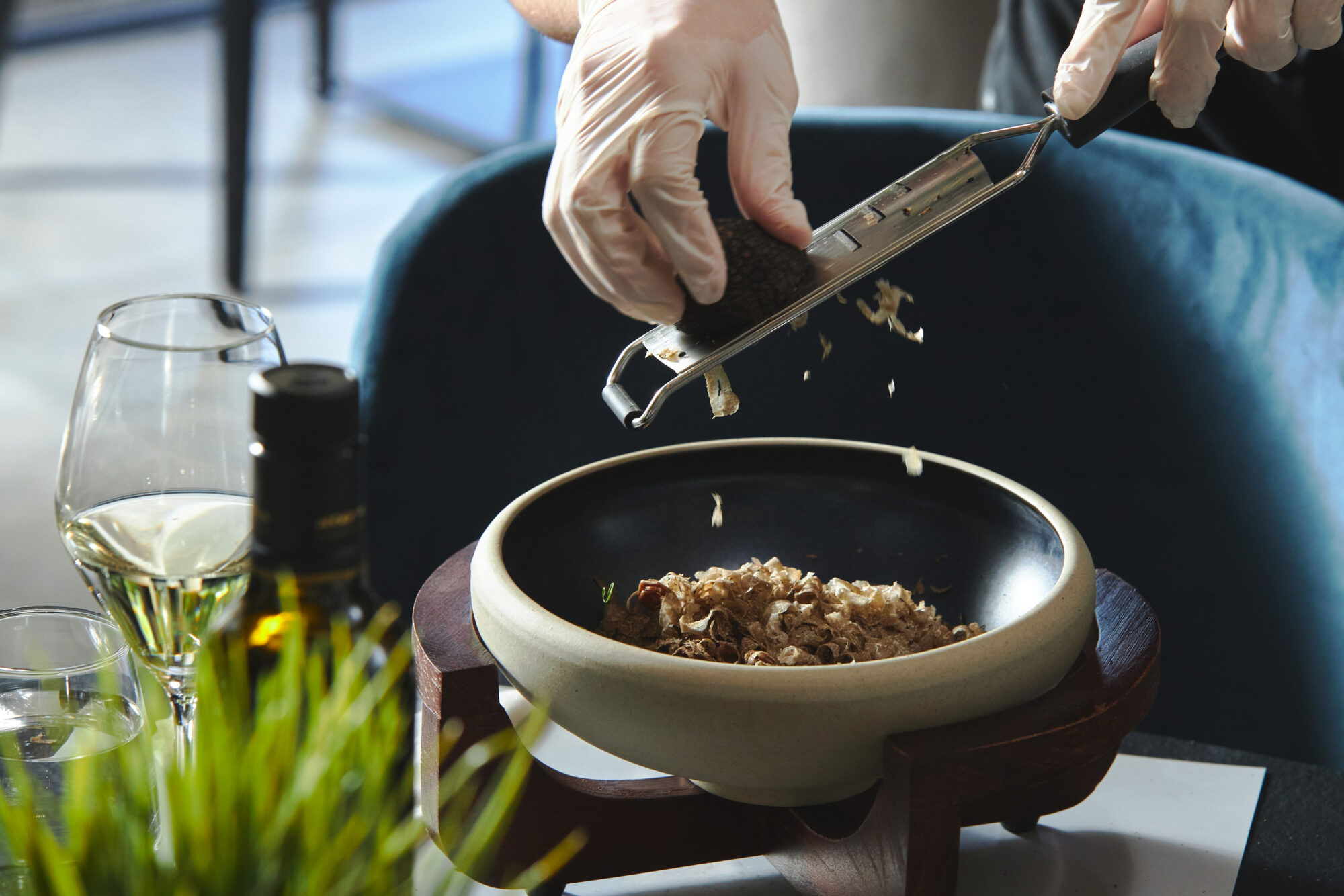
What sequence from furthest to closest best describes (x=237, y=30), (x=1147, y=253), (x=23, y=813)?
(x=237, y=30), (x=1147, y=253), (x=23, y=813)

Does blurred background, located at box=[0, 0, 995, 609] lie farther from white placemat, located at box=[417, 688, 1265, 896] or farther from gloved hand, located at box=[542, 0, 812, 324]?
white placemat, located at box=[417, 688, 1265, 896]

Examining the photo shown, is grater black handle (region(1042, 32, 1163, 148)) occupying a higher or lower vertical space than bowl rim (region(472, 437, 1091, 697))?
higher

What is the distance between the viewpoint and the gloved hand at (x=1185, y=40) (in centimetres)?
88

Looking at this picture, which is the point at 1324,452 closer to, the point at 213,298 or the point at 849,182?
the point at 849,182

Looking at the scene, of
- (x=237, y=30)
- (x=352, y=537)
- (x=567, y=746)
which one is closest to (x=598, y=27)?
(x=567, y=746)

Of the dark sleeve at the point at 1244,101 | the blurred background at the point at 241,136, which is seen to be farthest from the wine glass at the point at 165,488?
the blurred background at the point at 241,136

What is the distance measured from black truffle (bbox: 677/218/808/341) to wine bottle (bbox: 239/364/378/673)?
352mm

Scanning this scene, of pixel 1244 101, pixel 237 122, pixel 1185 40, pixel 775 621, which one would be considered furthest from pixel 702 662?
pixel 237 122

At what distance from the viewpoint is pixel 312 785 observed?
33 cm

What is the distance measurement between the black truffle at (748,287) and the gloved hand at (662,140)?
0.04 metres

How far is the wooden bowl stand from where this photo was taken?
1.93ft

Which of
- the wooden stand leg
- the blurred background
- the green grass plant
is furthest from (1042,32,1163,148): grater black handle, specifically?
the wooden stand leg

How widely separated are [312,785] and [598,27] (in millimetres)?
709

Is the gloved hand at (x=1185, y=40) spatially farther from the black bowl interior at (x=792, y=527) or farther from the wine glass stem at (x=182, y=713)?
the wine glass stem at (x=182, y=713)
